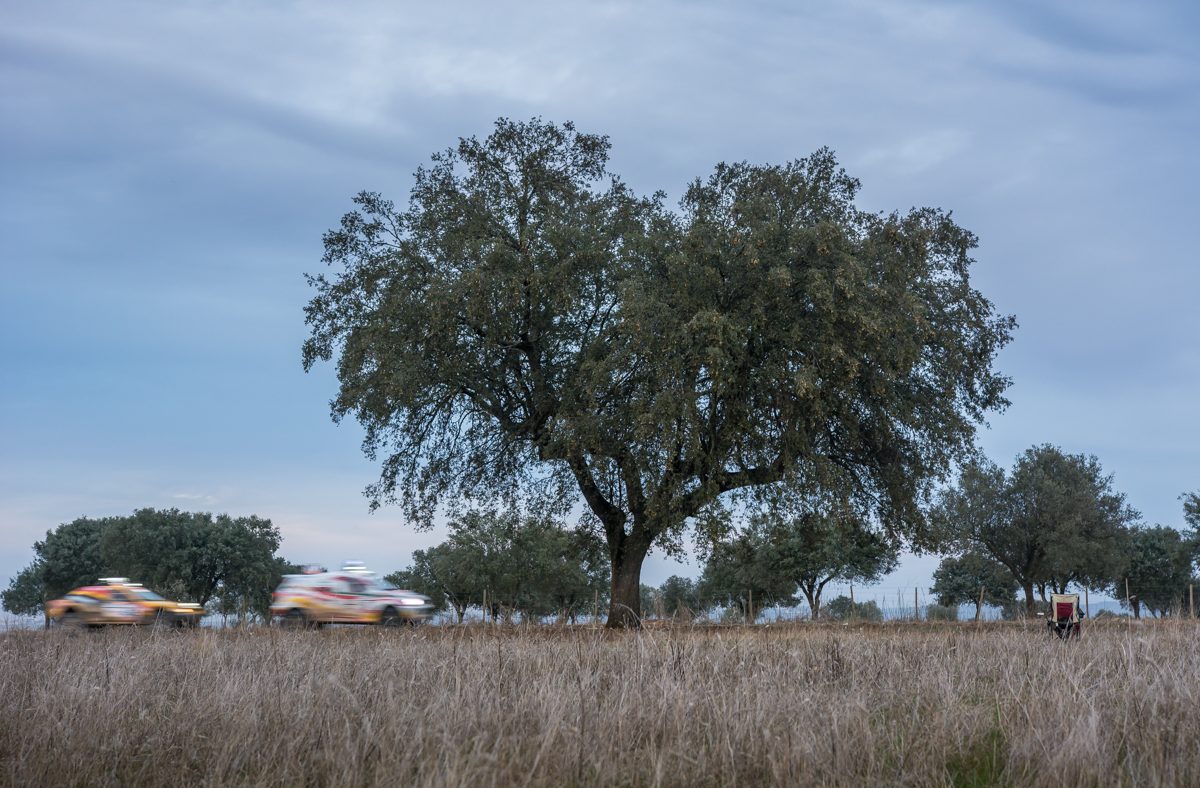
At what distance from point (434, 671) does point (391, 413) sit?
22.5m

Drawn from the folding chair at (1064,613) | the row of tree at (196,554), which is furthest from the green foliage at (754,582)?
the folding chair at (1064,613)

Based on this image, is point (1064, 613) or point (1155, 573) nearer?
point (1064, 613)

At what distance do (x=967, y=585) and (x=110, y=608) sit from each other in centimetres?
6905

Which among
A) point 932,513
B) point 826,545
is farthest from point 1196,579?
point 932,513

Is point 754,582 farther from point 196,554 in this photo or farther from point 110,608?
point 110,608

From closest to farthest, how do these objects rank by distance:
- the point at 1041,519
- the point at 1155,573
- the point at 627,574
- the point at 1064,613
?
the point at 1064,613, the point at 627,574, the point at 1041,519, the point at 1155,573

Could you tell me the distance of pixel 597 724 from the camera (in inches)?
225

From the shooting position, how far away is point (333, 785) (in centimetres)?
472

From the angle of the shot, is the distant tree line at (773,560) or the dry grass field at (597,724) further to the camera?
the distant tree line at (773,560)

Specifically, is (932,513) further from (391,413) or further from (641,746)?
(641,746)

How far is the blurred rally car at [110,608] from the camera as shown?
80.7 ft

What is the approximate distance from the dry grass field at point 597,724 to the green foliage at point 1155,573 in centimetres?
7291

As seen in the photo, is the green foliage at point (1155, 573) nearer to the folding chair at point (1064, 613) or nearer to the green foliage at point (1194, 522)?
the green foliage at point (1194, 522)

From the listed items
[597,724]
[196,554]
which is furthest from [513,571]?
[597,724]
